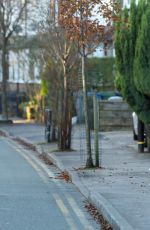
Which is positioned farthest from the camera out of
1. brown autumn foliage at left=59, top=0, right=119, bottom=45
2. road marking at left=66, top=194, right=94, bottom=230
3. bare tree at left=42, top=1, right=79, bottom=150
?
bare tree at left=42, top=1, right=79, bottom=150

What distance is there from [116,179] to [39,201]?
2803mm

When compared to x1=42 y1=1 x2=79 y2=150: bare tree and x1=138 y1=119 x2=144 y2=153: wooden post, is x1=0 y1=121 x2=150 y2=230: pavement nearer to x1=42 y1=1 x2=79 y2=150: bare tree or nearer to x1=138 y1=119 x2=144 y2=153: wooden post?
x1=138 y1=119 x2=144 y2=153: wooden post

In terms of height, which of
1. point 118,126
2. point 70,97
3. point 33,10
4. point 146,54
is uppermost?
point 33,10

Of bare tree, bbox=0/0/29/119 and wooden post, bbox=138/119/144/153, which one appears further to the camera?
bare tree, bbox=0/0/29/119

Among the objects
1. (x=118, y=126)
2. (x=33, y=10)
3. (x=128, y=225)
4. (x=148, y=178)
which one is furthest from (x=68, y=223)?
(x=33, y=10)

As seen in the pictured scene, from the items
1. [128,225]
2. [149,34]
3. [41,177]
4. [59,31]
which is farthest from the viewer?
[59,31]

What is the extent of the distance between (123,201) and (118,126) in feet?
72.3

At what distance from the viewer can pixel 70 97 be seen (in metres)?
22.8

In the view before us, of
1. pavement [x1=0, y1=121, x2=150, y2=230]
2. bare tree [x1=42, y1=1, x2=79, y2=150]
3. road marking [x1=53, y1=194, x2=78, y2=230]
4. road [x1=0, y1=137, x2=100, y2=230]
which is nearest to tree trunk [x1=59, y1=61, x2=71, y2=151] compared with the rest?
bare tree [x1=42, y1=1, x2=79, y2=150]

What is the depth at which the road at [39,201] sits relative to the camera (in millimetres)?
9672

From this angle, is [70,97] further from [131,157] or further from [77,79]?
[131,157]

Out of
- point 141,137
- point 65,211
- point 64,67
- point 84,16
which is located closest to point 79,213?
point 65,211

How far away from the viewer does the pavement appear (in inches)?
379

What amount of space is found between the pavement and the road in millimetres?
294
